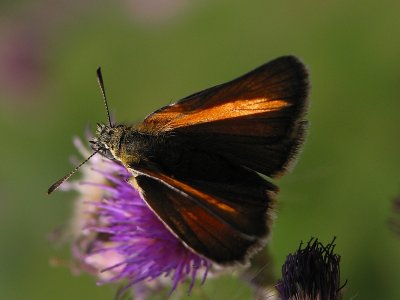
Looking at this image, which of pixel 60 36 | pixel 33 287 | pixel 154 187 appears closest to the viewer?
pixel 154 187

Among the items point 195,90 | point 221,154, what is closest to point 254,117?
point 221,154

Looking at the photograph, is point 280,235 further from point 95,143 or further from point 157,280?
point 95,143

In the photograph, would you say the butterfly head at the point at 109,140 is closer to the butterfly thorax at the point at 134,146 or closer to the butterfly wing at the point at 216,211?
the butterfly thorax at the point at 134,146

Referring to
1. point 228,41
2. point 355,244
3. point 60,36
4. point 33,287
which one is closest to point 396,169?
point 355,244

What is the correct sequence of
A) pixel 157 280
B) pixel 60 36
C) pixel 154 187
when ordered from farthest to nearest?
pixel 60 36 → pixel 157 280 → pixel 154 187

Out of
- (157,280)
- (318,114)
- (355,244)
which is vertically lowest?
(355,244)

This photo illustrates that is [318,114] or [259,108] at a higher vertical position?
[259,108]

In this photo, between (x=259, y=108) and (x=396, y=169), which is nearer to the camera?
(x=259, y=108)
